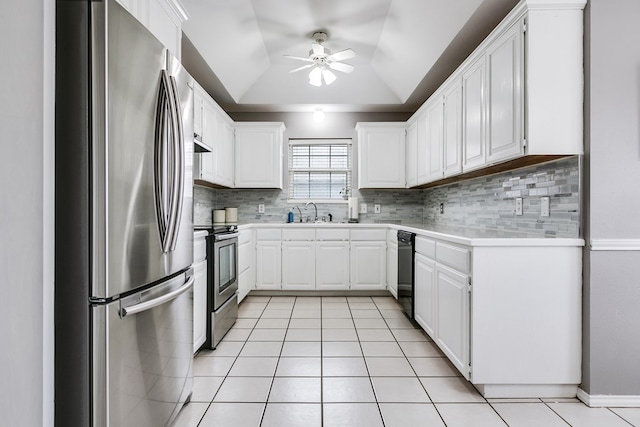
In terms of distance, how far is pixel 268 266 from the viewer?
4445 mm

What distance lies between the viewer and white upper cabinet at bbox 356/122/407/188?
4.70 metres

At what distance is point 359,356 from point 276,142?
10.1ft

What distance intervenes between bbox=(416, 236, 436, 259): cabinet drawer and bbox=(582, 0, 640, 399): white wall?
998mm

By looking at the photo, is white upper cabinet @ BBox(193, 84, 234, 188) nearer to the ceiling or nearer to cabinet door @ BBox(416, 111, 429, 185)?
the ceiling

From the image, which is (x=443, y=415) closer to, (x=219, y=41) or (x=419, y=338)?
(x=419, y=338)

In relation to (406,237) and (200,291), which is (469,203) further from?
(200,291)

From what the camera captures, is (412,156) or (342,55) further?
(412,156)

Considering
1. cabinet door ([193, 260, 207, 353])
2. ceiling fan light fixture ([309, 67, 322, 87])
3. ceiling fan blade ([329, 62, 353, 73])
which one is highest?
ceiling fan blade ([329, 62, 353, 73])

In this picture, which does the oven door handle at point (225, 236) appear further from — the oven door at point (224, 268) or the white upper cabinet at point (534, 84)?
the white upper cabinet at point (534, 84)

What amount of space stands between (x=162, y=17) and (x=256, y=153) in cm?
269

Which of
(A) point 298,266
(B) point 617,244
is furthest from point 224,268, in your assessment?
(B) point 617,244

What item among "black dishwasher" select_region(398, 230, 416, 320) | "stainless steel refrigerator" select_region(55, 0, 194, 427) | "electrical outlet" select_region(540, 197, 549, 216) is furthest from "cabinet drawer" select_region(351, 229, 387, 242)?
"stainless steel refrigerator" select_region(55, 0, 194, 427)

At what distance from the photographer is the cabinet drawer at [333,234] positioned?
445cm
